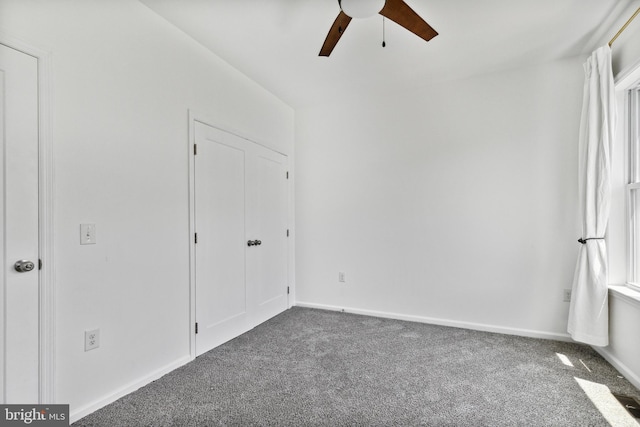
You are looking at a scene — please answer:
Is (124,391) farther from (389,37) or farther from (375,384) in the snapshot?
(389,37)

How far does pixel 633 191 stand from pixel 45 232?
3.85m

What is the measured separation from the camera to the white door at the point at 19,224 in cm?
148

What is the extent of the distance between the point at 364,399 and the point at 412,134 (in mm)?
2581

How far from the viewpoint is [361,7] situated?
162 cm

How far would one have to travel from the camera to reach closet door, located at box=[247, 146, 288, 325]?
3.22m

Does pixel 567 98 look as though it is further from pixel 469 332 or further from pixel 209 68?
pixel 209 68

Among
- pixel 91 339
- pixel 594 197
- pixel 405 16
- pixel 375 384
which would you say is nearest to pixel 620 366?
pixel 594 197

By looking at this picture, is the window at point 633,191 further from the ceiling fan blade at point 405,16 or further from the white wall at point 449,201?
the ceiling fan blade at point 405,16

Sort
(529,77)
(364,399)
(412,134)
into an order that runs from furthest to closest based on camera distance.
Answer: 1. (412,134)
2. (529,77)
3. (364,399)

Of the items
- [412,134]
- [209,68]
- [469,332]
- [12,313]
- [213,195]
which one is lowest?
[469,332]

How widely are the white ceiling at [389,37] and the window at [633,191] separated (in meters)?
0.62

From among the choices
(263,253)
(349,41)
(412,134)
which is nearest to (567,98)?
(412,134)

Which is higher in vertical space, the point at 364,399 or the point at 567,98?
the point at 567,98

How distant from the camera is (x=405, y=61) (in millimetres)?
2816
